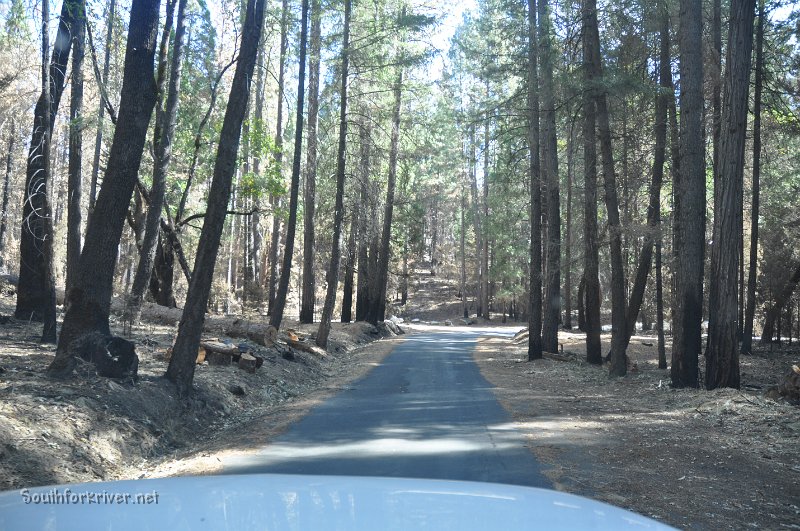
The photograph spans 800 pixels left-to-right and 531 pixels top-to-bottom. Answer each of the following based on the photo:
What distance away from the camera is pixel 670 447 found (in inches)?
337

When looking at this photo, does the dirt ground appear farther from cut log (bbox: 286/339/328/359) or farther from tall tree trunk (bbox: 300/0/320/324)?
tall tree trunk (bbox: 300/0/320/324)

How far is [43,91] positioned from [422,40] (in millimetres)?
17263

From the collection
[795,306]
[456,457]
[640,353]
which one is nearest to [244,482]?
[456,457]

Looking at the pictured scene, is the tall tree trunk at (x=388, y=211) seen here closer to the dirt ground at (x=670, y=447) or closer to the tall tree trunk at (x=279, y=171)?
the tall tree trunk at (x=279, y=171)

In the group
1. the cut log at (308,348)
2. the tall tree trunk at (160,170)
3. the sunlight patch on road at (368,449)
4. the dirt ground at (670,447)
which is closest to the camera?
the dirt ground at (670,447)

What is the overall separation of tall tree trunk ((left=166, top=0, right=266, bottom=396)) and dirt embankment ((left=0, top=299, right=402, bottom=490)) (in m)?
0.51

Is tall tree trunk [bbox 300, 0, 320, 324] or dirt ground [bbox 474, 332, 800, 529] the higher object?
tall tree trunk [bbox 300, 0, 320, 324]

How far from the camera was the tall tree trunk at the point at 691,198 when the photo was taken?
14781 mm

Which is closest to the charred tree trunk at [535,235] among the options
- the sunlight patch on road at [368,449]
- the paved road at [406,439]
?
the paved road at [406,439]

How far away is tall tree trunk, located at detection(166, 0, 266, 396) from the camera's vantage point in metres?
10.8

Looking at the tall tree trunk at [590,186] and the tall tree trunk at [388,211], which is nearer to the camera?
the tall tree trunk at [590,186]

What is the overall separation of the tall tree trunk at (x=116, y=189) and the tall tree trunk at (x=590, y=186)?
36.7ft

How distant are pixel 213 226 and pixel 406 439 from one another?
A: 16.5ft

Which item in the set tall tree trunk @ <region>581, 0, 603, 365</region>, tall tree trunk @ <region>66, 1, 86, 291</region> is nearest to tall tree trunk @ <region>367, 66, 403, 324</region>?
tall tree trunk @ <region>581, 0, 603, 365</region>
